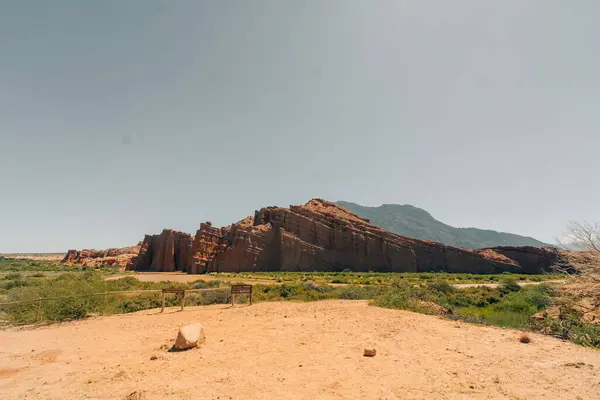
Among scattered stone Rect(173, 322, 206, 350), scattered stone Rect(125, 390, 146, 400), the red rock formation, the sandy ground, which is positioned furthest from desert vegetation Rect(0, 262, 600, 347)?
the red rock formation

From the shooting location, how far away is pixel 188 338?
9602 mm

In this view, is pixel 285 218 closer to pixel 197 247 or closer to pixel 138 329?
pixel 197 247

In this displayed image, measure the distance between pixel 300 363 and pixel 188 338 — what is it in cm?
390

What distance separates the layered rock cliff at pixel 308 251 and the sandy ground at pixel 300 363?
58555mm

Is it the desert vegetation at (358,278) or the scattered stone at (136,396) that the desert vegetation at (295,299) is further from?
the desert vegetation at (358,278)

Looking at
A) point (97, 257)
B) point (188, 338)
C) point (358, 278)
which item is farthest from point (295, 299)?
point (97, 257)

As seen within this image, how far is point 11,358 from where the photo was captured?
9.23m

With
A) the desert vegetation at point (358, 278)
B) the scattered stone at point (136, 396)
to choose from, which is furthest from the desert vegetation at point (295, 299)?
the desert vegetation at point (358, 278)

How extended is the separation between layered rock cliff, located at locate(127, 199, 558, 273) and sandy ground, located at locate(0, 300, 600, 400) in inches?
2305

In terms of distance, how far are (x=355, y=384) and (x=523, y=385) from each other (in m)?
3.75

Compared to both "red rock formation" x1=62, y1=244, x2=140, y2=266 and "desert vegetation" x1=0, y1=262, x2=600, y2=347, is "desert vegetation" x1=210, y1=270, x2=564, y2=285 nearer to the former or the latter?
"desert vegetation" x1=0, y1=262, x2=600, y2=347

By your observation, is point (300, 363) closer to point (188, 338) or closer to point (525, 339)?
point (188, 338)

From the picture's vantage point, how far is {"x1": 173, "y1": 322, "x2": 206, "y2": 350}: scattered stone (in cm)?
949

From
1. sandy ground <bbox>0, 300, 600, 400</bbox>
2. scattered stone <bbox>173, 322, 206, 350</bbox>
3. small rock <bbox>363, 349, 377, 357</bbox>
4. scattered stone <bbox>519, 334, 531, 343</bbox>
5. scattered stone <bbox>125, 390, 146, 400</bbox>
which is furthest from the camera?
scattered stone <bbox>519, 334, 531, 343</bbox>
